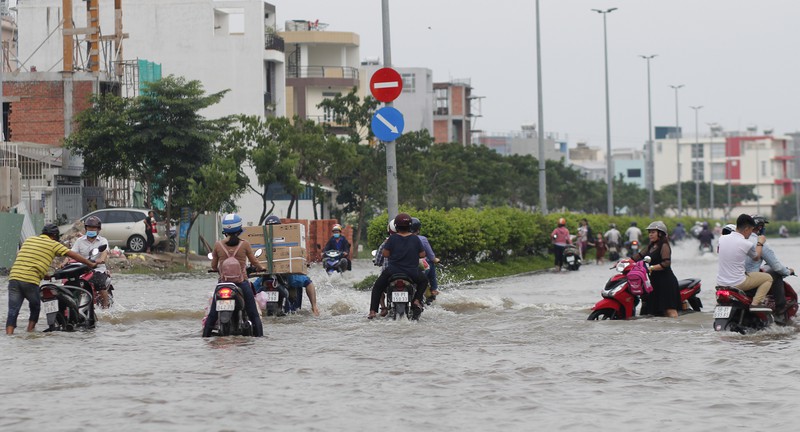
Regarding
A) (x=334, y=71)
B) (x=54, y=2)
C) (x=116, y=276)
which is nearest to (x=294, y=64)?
(x=334, y=71)

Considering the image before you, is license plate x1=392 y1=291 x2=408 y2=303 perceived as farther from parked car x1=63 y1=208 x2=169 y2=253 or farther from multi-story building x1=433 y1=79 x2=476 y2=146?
multi-story building x1=433 y1=79 x2=476 y2=146

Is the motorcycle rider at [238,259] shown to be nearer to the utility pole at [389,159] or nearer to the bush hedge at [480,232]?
the utility pole at [389,159]

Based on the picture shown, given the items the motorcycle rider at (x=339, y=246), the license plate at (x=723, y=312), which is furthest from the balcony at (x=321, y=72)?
the license plate at (x=723, y=312)

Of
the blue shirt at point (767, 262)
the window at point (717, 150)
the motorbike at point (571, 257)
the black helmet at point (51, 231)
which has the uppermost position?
the window at point (717, 150)

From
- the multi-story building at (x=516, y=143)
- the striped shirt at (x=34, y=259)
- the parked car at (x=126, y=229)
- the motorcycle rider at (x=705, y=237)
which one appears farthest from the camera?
the multi-story building at (x=516, y=143)

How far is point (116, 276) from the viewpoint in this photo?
114 feet

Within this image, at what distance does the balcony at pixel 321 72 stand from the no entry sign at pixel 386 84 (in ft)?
208

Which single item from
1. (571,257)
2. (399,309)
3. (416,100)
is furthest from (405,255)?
(416,100)

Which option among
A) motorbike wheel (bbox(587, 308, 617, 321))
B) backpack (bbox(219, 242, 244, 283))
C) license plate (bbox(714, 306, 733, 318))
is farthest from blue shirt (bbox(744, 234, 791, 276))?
backpack (bbox(219, 242, 244, 283))

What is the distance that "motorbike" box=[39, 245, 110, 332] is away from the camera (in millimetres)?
16359

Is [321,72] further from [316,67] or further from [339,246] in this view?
[339,246]

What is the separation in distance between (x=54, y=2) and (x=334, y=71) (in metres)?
22.8

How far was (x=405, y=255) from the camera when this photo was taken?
56.4 ft

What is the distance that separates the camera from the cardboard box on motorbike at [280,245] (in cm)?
1828
